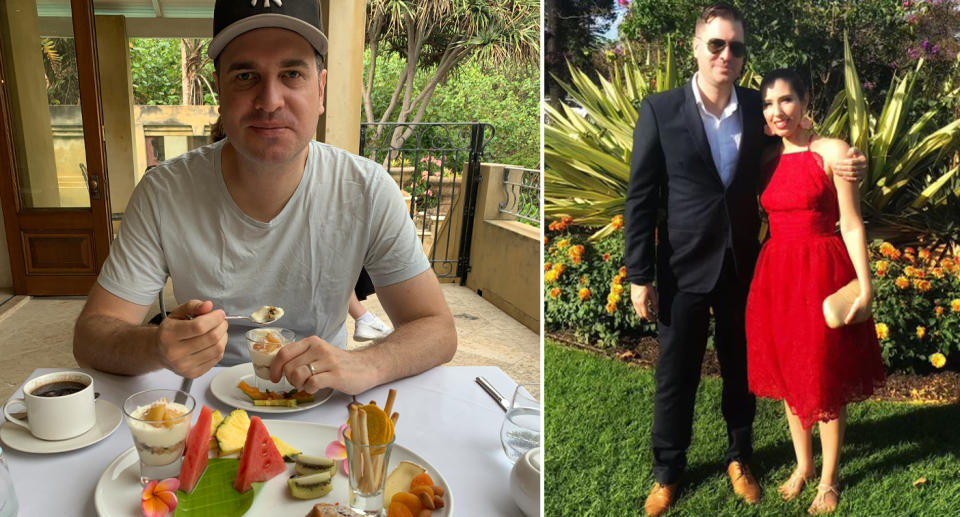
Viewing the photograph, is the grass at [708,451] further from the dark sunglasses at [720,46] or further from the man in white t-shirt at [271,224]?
the dark sunglasses at [720,46]

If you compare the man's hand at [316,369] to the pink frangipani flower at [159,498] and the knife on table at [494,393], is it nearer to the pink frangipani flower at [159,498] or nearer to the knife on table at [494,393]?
the knife on table at [494,393]

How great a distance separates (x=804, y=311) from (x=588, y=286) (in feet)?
1.27

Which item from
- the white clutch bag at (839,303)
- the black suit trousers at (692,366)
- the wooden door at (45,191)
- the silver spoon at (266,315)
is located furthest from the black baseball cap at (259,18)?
the wooden door at (45,191)

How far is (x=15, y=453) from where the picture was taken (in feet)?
2.97

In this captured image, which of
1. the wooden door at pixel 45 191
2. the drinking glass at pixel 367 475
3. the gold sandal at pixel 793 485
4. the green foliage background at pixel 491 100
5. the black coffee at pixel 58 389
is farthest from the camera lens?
the green foliage background at pixel 491 100

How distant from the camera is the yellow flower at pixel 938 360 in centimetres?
130

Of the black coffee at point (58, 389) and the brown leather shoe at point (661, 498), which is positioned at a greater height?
the black coffee at point (58, 389)

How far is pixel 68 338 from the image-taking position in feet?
12.1

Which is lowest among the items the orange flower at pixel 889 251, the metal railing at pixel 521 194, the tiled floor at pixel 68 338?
the tiled floor at pixel 68 338

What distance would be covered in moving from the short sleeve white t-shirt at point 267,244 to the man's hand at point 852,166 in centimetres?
88

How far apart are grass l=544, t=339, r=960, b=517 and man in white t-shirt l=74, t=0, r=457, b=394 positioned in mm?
291

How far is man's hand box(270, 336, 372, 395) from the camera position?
1.12m

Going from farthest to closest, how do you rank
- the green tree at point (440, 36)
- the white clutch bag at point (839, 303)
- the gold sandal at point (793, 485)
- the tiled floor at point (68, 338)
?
the green tree at point (440, 36) → the tiled floor at point (68, 338) → the gold sandal at point (793, 485) → the white clutch bag at point (839, 303)

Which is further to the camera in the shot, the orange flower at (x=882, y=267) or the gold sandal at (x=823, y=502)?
the gold sandal at (x=823, y=502)
